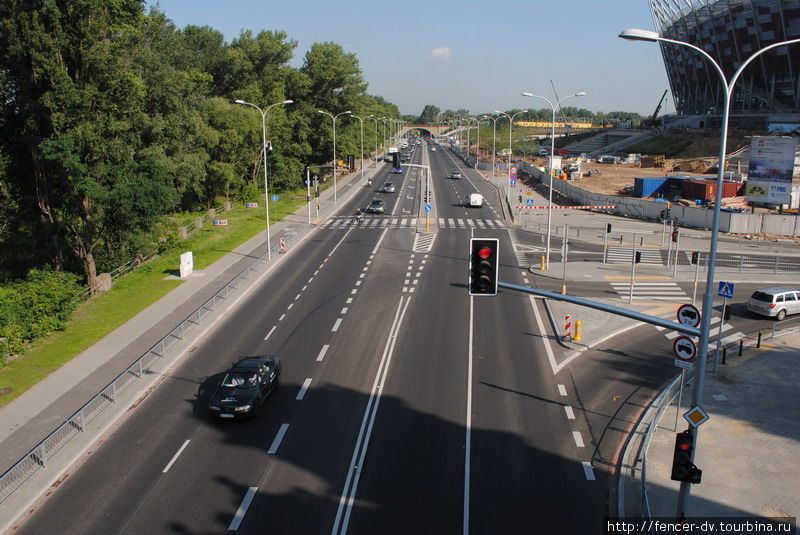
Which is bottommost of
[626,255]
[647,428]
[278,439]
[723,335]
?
[278,439]

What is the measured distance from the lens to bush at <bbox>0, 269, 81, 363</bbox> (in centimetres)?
2600

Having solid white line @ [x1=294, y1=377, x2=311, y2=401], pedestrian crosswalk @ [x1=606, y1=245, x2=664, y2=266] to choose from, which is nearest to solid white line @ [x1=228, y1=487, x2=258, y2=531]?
solid white line @ [x1=294, y1=377, x2=311, y2=401]

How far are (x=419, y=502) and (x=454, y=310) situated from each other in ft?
55.9

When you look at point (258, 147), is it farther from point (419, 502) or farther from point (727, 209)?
point (419, 502)

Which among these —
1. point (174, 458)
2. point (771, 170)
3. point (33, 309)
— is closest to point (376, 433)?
point (174, 458)

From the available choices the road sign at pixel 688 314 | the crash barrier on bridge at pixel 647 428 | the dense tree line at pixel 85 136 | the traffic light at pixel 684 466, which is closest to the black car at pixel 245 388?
the crash barrier on bridge at pixel 647 428

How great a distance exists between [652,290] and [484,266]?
25.9m

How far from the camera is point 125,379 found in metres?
22.7

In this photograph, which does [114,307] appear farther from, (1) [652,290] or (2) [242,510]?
(1) [652,290]

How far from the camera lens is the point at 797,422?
20.2 metres

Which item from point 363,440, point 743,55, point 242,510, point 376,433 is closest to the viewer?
point 242,510

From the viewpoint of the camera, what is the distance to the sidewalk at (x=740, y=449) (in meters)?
15.6

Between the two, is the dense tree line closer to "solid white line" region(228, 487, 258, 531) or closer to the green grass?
the green grass

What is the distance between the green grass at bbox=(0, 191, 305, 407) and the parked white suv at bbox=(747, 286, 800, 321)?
3181 cm
